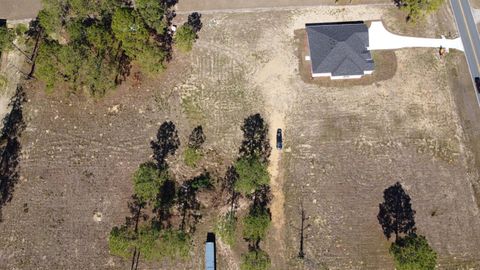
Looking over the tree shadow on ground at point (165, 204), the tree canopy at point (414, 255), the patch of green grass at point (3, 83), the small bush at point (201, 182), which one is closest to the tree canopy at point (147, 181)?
the tree shadow on ground at point (165, 204)

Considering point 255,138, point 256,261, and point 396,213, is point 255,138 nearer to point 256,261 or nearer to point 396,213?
point 256,261

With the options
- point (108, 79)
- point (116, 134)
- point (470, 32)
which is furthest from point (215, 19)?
point (470, 32)

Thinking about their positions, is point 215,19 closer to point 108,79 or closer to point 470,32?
point 108,79

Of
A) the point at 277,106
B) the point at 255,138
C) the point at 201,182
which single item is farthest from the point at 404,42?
the point at 201,182

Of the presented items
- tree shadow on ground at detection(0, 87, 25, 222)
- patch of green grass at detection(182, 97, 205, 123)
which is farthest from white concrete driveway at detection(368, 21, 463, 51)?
tree shadow on ground at detection(0, 87, 25, 222)

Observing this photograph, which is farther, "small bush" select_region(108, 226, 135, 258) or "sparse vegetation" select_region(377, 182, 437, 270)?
"small bush" select_region(108, 226, 135, 258)

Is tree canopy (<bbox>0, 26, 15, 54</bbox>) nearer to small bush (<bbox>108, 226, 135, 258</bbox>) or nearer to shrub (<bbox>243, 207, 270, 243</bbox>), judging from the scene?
small bush (<bbox>108, 226, 135, 258</bbox>)

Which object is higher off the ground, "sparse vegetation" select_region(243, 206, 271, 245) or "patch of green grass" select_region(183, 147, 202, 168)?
"patch of green grass" select_region(183, 147, 202, 168)
